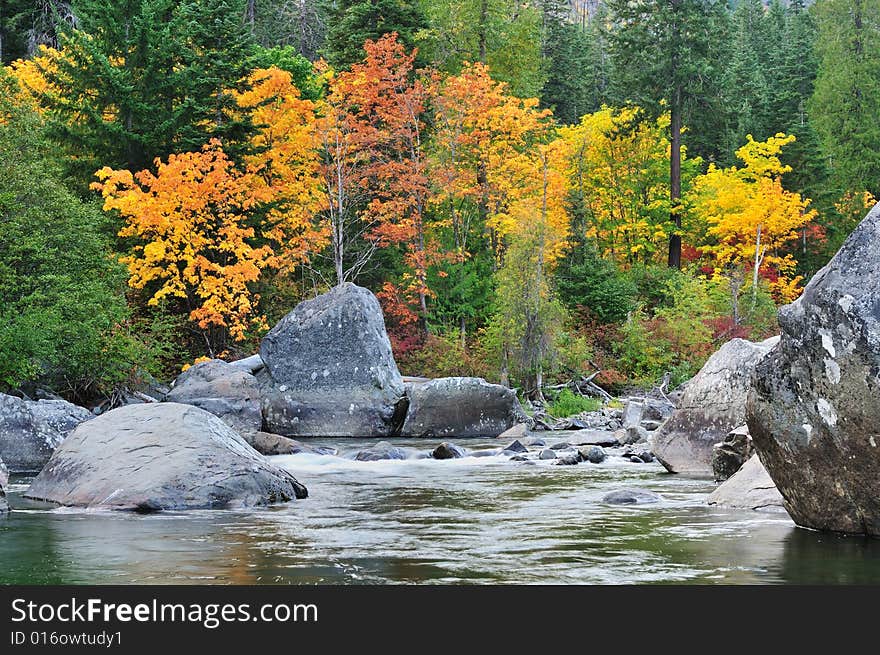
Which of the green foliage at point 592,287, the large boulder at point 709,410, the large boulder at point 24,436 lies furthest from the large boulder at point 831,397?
the green foliage at point 592,287

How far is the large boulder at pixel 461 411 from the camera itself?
69.2 ft

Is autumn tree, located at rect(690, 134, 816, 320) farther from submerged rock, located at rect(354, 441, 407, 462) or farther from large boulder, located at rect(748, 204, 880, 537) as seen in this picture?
large boulder, located at rect(748, 204, 880, 537)

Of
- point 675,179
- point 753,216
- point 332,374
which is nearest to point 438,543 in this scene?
point 332,374

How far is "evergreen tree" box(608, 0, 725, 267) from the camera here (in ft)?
129

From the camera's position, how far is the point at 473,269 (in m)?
33.0

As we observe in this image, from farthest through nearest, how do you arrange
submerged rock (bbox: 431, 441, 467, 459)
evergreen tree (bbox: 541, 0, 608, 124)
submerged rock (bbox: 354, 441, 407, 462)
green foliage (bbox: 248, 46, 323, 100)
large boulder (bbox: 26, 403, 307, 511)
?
evergreen tree (bbox: 541, 0, 608, 124) < green foliage (bbox: 248, 46, 323, 100) < submerged rock (bbox: 431, 441, 467, 459) < submerged rock (bbox: 354, 441, 407, 462) < large boulder (bbox: 26, 403, 307, 511)

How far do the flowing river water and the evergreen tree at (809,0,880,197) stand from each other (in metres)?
Result: 38.8

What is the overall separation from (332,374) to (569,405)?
627 cm

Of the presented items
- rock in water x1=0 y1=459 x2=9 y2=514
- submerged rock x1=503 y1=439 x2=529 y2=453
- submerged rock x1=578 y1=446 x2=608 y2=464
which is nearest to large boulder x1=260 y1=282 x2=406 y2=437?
submerged rock x1=503 y1=439 x2=529 y2=453

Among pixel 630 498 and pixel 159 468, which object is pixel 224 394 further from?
pixel 630 498

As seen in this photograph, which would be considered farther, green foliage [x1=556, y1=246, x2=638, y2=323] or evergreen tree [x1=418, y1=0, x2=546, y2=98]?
evergreen tree [x1=418, y1=0, x2=546, y2=98]

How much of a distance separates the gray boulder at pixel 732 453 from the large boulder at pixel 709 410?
33.7 inches

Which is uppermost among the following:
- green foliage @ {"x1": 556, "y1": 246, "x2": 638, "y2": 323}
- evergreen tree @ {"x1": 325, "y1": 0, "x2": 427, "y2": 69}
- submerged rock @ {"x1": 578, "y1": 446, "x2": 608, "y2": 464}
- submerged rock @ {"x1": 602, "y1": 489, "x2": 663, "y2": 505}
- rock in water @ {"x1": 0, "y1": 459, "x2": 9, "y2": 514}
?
evergreen tree @ {"x1": 325, "y1": 0, "x2": 427, "y2": 69}

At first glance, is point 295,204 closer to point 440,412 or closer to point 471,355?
point 471,355
